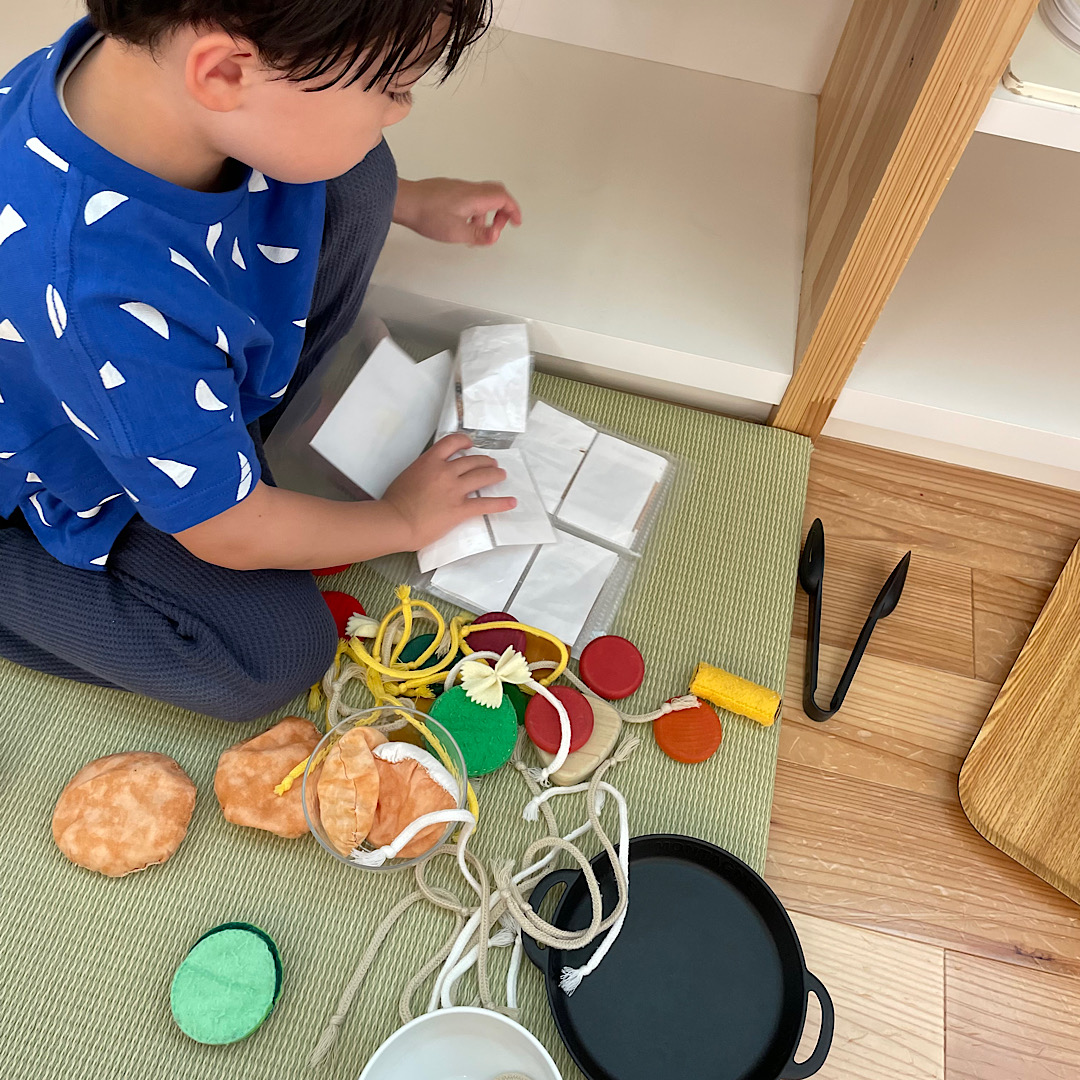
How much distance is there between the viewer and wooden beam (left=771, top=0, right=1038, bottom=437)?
62 cm

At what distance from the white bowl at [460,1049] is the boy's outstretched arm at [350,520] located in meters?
0.34

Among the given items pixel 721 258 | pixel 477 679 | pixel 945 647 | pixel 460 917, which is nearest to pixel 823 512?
pixel 945 647

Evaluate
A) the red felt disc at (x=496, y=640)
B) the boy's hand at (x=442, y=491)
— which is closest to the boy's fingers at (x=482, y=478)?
the boy's hand at (x=442, y=491)

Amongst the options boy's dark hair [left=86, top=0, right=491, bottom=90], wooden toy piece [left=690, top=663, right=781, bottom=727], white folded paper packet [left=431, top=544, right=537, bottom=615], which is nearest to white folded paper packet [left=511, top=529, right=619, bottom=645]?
white folded paper packet [left=431, top=544, right=537, bottom=615]

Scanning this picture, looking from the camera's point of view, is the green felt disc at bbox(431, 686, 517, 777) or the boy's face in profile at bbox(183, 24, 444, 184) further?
the green felt disc at bbox(431, 686, 517, 777)

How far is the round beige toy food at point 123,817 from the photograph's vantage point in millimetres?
702

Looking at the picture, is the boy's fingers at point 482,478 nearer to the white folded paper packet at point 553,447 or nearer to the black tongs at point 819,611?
the white folded paper packet at point 553,447

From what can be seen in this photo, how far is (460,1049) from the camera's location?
63 cm

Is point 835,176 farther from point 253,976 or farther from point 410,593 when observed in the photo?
point 253,976

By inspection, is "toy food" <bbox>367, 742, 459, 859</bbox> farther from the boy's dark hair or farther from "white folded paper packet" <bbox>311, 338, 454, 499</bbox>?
the boy's dark hair

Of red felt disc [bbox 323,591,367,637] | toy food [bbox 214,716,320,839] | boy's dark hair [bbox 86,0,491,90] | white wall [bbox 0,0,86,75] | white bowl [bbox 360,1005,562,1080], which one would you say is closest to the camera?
boy's dark hair [bbox 86,0,491,90]

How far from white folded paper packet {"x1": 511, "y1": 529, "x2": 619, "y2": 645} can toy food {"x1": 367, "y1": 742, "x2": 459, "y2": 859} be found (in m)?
0.17

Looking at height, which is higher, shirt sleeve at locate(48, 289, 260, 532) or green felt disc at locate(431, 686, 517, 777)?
shirt sleeve at locate(48, 289, 260, 532)

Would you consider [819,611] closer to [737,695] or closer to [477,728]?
[737,695]
